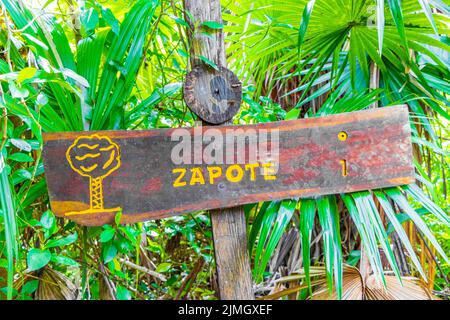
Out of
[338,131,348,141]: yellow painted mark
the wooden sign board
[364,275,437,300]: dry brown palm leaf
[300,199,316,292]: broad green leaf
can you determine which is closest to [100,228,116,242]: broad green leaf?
the wooden sign board

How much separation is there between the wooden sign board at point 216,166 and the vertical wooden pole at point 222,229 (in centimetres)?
7

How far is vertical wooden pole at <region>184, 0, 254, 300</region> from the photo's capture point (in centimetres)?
94

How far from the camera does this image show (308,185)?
92 cm

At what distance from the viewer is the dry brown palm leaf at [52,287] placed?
3.33 feet

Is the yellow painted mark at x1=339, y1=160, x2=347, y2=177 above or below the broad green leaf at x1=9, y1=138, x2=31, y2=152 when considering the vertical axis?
below

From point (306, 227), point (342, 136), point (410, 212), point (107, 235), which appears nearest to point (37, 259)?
point (107, 235)

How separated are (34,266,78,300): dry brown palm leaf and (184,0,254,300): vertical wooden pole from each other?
377 millimetres

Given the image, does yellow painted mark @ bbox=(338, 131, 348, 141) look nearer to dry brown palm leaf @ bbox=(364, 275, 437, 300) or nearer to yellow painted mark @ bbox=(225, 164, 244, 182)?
yellow painted mark @ bbox=(225, 164, 244, 182)

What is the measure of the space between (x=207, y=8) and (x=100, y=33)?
23 cm

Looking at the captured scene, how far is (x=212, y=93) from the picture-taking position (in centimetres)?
94

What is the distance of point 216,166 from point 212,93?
0.52ft

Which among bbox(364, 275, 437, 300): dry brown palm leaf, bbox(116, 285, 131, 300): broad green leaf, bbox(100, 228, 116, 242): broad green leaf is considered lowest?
bbox(364, 275, 437, 300): dry brown palm leaf
